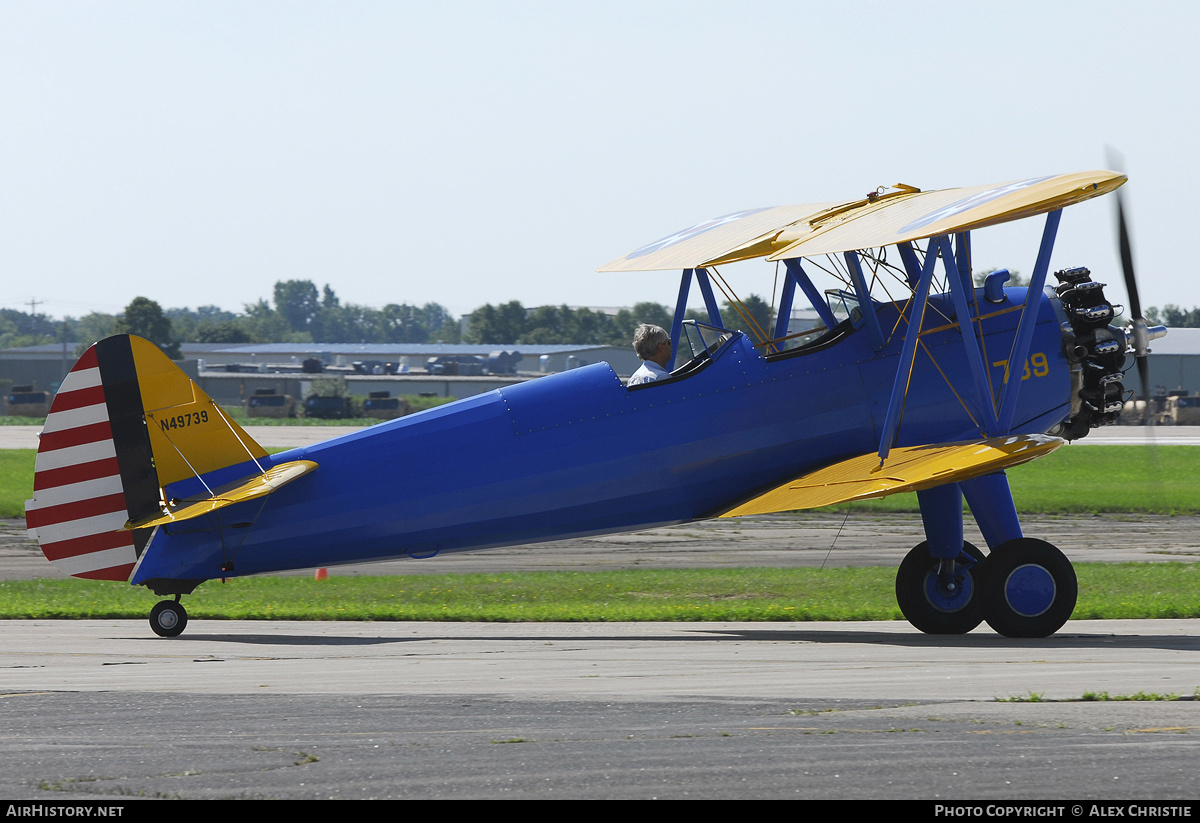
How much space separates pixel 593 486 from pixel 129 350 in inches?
157

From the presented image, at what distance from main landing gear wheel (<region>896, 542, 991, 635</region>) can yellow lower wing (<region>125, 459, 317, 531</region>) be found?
200 inches

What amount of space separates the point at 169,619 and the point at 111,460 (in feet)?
4.60

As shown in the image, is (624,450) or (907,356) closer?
(907,356)

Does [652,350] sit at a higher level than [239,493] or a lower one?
higher

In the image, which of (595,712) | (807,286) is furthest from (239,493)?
(807,286)

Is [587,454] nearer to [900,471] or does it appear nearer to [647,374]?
[647,374]

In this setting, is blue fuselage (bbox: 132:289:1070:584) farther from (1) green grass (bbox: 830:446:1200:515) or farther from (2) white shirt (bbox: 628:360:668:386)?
(1) green grass (bbox: 830:446:1200:515)

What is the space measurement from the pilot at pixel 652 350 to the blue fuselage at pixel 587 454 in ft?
0.81

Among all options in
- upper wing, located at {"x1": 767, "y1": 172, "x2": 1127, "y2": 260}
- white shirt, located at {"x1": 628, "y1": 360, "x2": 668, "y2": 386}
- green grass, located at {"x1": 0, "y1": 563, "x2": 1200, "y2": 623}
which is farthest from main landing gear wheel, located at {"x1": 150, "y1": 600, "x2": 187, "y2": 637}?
upper wing, located at {"x1": 767, "y1": 172, "x2": 1127, "y2": 260}

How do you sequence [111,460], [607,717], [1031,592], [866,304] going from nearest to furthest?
[607,717], [1031,592], [111,460], [866,304]

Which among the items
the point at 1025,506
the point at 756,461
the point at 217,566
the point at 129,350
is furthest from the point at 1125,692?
the point at 1025,506

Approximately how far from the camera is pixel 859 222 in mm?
10414

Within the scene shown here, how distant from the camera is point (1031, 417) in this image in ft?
35.0

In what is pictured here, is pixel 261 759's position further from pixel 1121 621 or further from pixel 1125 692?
pixel 1121 621
